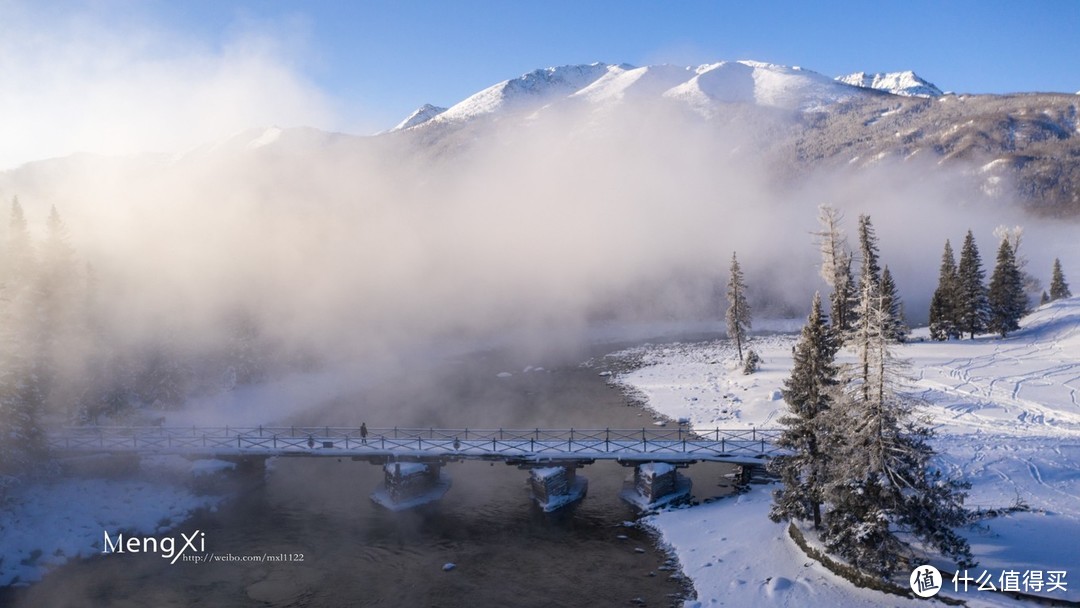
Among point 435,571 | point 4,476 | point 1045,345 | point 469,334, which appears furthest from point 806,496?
point 469,334

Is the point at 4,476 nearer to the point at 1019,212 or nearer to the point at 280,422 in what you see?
the point at 280,422

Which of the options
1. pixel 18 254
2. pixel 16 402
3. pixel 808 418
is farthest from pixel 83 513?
pixel 808 418

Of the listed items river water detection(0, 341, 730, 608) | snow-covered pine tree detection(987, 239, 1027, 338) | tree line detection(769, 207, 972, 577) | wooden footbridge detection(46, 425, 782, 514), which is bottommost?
river water detection(0, 341, 730, 608)

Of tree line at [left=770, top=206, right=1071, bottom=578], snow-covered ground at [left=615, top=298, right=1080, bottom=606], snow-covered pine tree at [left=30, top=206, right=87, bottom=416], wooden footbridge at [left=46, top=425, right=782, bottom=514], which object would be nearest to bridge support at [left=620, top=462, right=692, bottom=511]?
wooden footbridge at [left=46, top=425, right=782, bottom=514]

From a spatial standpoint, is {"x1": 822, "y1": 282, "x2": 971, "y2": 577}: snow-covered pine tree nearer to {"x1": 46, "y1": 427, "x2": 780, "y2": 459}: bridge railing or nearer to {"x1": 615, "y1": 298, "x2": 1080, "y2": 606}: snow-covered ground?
{"x1": 615, "y1": 298, "x2": 1080, "y2": 606}: snow-covered ground

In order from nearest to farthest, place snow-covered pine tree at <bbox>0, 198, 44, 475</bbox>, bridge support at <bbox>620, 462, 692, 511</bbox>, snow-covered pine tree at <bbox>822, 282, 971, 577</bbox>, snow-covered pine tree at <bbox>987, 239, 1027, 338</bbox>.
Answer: snow-covered pine tree at <bbox>822, 282, 971, 577</bbox> < snow-covered pine tree at <bbox>0, 198, 44, 475</bbox> < bridge support at <bbox>620, 462, 692, 511</bbox> < snow-covered pine tree at <bbox>987, 239, 1027, 338</bbox>

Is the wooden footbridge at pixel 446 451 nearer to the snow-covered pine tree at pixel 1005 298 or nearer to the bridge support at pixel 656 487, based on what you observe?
the bridge support at pixel 656 487

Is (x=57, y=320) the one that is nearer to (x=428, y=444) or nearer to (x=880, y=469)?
(x=428, y=444)
